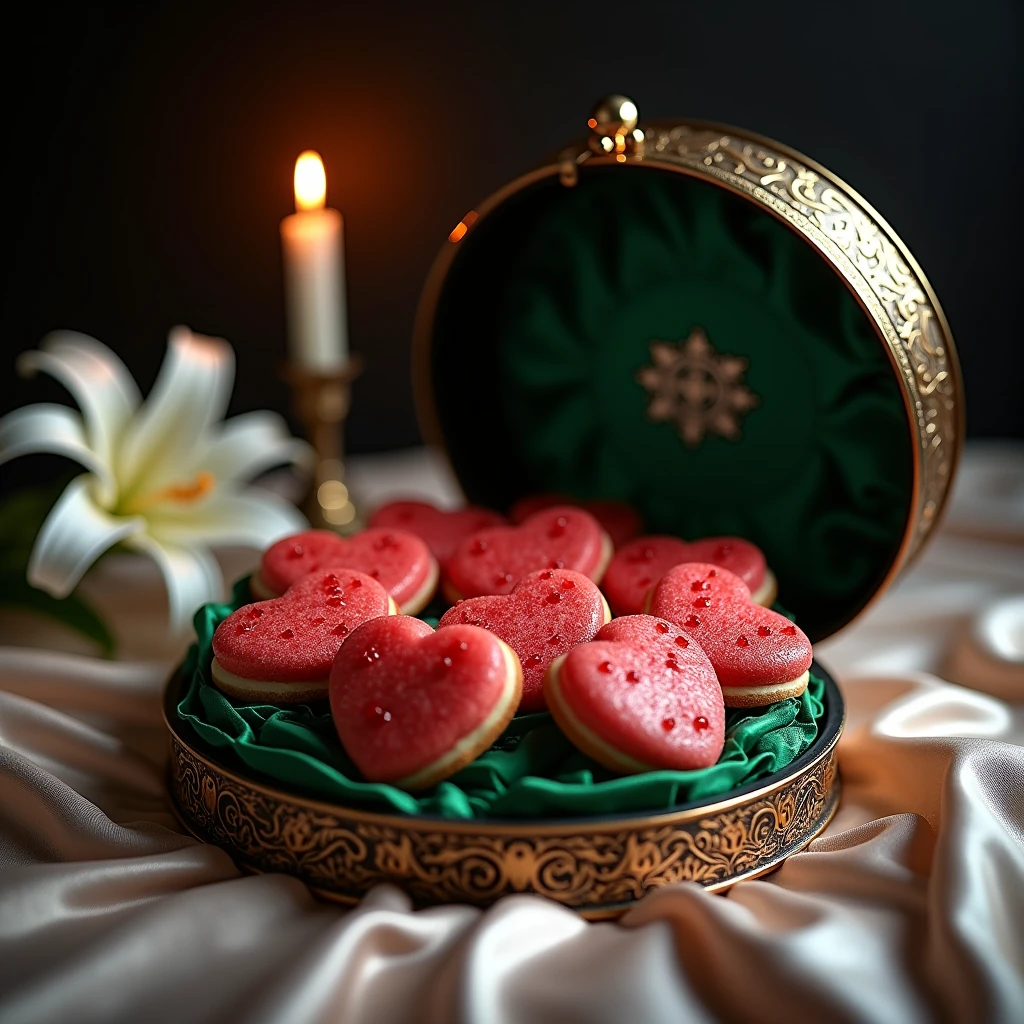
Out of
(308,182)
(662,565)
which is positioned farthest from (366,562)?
(308,182)

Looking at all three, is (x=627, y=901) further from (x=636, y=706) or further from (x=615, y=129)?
(x=615, y=129)

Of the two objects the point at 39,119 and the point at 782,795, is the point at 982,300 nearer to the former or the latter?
the point at 782,795

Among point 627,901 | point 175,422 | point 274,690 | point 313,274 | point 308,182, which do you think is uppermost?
point 308,182

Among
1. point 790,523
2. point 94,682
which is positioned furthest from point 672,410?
point 94,682

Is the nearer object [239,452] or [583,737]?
[583,737]

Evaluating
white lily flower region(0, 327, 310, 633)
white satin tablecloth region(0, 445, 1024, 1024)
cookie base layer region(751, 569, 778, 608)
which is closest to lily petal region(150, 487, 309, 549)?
white lily flower region(0, 327, 310, 633)
